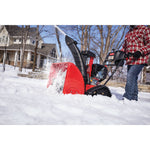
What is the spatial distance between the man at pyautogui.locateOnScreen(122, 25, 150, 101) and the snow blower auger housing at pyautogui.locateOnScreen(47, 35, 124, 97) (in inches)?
6.5

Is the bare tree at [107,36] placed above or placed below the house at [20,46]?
above

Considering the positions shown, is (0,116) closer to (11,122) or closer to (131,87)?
(11,122)

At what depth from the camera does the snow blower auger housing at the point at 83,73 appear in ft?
3.96

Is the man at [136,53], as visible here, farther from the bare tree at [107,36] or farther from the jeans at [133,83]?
the bare tree at [107,36]

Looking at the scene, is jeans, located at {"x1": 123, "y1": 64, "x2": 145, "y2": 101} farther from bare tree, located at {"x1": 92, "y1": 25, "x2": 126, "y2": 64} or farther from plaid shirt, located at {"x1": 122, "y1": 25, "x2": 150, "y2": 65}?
bare tree, located at {"x1": 92, "y1": 25, "x2": 126, "y2": 64}

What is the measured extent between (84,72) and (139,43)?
71 cm

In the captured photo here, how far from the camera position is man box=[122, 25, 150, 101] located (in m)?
1.36

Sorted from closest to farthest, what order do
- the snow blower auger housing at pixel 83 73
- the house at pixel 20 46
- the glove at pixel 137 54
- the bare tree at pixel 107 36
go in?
the snow blower auger housing at pixel 83 73, the glove at pixel 137 54, the house at pixel 20 46, the bare tree at pixel 107 36

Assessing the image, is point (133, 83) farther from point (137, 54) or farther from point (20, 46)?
point (20, 46)

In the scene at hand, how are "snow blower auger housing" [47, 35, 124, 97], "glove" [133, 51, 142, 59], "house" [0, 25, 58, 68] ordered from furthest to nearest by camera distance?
"house" [0, 25, 58, 68]
"glove" [133, 51, 142, 59]
"snow blower auger housing" [47, 35, 124, 97]

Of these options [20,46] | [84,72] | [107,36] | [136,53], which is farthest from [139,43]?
[20,46]

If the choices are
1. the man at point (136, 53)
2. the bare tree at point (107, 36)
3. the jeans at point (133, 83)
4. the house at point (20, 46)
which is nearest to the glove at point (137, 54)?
the man at point (136, 53)

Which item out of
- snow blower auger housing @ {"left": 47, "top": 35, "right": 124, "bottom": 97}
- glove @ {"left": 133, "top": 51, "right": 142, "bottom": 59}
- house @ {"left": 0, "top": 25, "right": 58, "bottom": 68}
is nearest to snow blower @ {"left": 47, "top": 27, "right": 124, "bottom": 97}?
snow blower auger housing @ {"left": 47, "top": 35, "right": 124, "bottom": 97}
